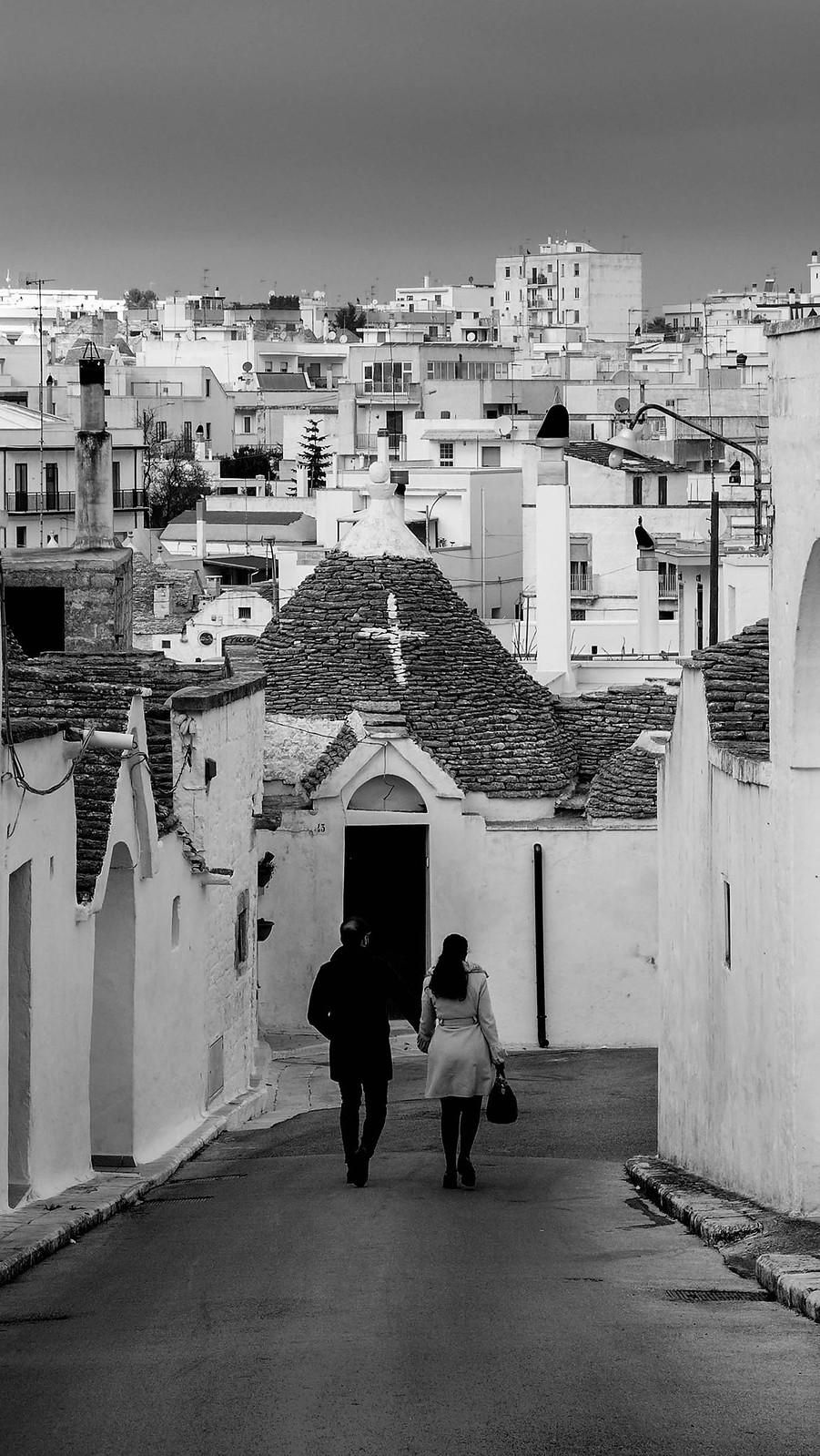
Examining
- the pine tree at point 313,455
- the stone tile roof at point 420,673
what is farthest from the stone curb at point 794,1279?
the pine tree at point 313,455

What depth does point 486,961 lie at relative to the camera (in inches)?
1119

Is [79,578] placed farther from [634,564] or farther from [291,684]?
[634,564]

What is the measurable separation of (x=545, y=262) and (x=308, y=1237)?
174686 mm

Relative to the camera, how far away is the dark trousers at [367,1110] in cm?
1327

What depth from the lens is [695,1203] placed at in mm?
12477

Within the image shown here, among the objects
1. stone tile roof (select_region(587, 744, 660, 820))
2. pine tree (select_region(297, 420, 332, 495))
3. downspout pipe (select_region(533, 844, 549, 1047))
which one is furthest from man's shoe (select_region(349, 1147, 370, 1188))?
pine tree (select_region(297, 420, 332, 495))

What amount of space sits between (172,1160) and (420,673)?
1416 centimetres

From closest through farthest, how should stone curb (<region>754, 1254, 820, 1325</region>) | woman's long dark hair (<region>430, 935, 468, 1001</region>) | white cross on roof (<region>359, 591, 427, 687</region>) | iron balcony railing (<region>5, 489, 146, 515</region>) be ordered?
1. stone curb (<region>754, 1254, 820, 1325</region>)
2. woman's long dark hair (<region>430, 935, 468, 1001</region>)
3. white cross on roof (<region>359, 591, 427, 687</region>)
4. iron balcony railing (<region>5, 489, 146, 515</region>)

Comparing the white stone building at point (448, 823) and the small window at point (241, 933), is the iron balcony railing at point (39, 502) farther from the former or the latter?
the small window at point (241, 933)

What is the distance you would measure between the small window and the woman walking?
9854mm

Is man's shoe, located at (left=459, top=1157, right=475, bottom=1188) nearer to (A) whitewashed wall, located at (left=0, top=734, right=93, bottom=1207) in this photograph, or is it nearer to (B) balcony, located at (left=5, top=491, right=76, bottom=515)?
(A) whitewashed wall, located at (left=0, top=734, right=93, bottom=1207)

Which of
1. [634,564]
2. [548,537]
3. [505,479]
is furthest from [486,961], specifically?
[505,479]

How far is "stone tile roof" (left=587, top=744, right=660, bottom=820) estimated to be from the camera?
1120 inches

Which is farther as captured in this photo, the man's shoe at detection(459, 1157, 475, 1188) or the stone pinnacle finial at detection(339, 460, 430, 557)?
the stone pinnacle finial at detection(339, 460, 430, 557)
